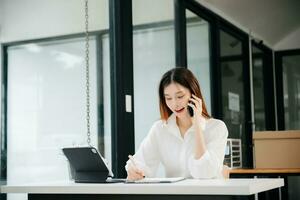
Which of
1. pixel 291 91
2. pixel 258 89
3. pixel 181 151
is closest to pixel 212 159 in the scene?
pixel 181 151

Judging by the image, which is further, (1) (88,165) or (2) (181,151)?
(2) (181,151)

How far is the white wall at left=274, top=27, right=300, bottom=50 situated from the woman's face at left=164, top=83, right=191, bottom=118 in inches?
171

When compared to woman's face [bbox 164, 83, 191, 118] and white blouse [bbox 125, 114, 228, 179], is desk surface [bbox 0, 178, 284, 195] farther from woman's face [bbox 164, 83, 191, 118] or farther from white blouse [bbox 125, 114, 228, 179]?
woman's face [bbox 164, 83, 191, 118]

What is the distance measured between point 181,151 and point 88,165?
1.70 ft

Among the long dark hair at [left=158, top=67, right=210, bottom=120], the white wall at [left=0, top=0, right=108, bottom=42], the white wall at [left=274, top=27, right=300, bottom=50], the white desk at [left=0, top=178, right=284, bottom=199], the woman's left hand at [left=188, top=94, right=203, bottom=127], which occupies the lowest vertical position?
the white desk at [left=0, top=178, right=284, bottom=199]

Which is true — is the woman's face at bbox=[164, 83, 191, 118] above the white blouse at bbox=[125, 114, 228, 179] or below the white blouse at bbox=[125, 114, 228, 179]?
above

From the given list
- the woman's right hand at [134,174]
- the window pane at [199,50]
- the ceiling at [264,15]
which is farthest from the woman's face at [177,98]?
the ceiling at [264,15]

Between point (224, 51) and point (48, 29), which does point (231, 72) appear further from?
point (48, 29)

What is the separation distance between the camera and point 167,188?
177cm

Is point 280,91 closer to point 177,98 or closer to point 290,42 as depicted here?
point 290,42

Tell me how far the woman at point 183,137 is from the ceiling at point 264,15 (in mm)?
2112

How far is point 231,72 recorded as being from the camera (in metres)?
5.23

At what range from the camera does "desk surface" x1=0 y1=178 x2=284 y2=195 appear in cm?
169

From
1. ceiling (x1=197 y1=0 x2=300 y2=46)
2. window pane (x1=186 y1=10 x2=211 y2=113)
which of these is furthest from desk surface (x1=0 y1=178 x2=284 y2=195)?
ceiling (x1=197 y1=0 x2=300 y2=46)
